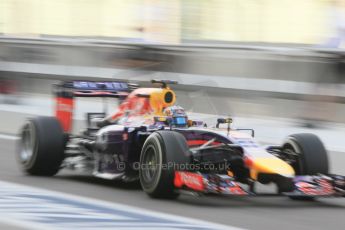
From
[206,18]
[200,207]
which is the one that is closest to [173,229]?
[200,207]

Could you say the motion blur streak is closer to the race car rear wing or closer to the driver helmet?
the driver helmet

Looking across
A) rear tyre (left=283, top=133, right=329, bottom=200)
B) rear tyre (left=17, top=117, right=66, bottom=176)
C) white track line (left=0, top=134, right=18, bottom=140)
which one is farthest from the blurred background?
rear tyre (left=17, top=117, right=66, bottom=176)

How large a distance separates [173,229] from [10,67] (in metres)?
11.7

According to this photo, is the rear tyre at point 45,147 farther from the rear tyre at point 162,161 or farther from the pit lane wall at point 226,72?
the rear tyre at point 162,161

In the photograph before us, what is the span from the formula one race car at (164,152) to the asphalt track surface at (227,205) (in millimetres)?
144

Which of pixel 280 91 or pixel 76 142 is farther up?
pixel 280 91

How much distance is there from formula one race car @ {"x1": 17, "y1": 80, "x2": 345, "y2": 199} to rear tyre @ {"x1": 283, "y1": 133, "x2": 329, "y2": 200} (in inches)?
0.4

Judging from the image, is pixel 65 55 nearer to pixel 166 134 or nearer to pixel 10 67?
pixel 10 67

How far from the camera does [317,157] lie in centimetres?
933

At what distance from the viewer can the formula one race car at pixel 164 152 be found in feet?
28.2

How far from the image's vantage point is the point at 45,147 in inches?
412

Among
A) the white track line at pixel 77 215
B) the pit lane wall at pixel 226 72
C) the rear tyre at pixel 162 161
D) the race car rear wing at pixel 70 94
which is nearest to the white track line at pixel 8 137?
the pit lane wall at pixel 226 72

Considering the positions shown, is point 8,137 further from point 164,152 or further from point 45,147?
point 164,152

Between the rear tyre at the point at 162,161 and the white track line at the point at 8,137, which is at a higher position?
the white track line at the point at 8,137
